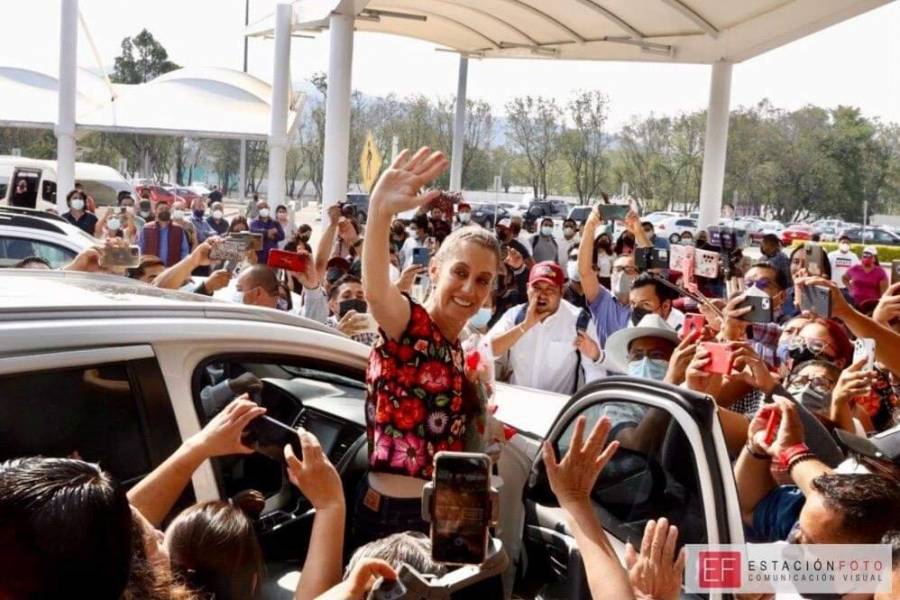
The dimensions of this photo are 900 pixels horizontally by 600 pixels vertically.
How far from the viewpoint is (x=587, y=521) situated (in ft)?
6.78

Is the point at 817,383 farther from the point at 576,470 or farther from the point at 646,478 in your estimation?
the point at 576,470

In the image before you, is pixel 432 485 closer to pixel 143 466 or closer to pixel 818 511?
pixel 143 466

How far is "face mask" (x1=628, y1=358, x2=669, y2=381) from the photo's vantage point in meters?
4.28

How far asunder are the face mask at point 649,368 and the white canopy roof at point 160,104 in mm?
19538

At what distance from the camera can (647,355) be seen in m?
4.47

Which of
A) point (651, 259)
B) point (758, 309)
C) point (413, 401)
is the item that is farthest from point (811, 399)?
point (651, 259)

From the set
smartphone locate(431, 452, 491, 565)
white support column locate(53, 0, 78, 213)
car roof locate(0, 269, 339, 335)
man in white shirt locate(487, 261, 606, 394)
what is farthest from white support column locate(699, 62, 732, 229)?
smartphone locate(431, 452, 491, 565)

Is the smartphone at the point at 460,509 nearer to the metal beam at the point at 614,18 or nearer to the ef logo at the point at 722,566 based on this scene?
the ef logo at the point at 722,566

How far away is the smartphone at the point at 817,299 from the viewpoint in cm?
384

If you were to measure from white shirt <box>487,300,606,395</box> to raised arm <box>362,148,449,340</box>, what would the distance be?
2.69 meters

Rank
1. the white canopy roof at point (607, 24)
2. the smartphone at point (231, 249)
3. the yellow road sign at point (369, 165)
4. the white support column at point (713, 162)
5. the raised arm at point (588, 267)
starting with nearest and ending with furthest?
1. the smartphone at point (231, 249)
2. the raised arm at point (588, 267)
3. the yellow road sign at point (369, 165)
4. the white canopy roof at point (607, 24)
5. the white support column at point (713, 162)

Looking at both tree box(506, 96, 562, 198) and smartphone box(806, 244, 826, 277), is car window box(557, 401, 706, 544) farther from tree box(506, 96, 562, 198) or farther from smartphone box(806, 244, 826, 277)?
tree box(506, 96, 562, 198)

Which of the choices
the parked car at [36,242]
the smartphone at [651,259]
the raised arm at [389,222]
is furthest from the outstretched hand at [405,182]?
the parked car at [36,242]

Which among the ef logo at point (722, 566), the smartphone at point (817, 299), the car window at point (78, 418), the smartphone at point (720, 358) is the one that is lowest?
the ef logo at point (722, 566)
